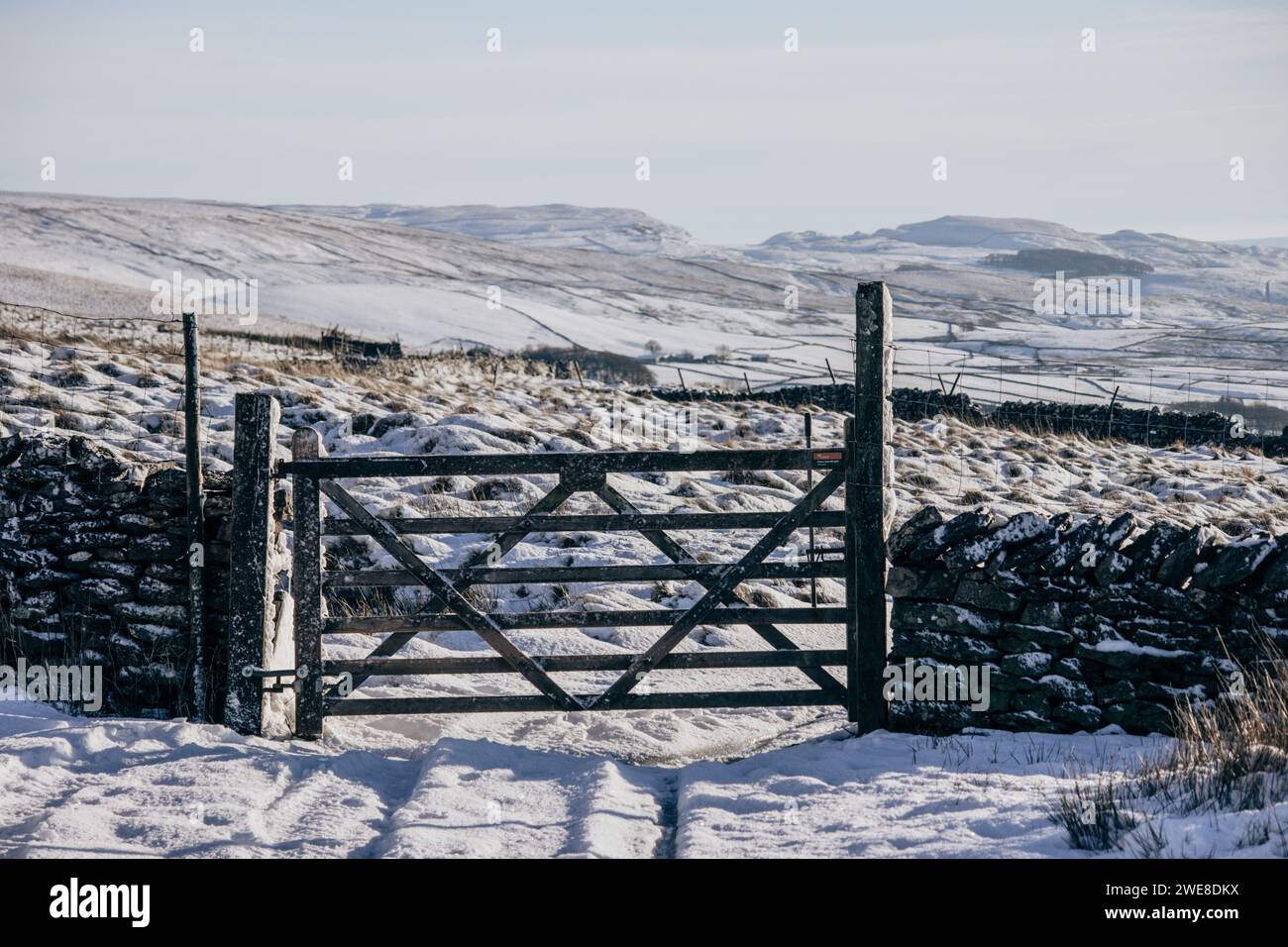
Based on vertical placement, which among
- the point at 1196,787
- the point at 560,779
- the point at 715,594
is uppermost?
the point at 715,594

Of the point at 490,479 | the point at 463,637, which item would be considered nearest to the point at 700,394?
the point at 490,479

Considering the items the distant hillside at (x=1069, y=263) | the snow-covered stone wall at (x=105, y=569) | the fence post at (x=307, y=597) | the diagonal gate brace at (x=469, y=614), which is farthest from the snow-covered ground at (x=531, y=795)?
the distant hillside at (x=1069, y=263)

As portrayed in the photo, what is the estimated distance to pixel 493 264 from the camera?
86.9 metres

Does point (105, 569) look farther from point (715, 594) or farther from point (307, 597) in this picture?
point (715, 594)

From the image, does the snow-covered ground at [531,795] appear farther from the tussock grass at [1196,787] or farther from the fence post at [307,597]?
the fence post at [307,597]

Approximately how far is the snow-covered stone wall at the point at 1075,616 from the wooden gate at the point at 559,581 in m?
0.30

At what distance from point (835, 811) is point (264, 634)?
358 centimetres

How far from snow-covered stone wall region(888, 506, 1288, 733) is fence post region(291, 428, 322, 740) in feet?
11.4

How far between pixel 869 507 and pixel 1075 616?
4.41 feet

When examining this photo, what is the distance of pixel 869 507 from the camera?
7.04m

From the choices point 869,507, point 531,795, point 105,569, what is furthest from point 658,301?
point 531,795

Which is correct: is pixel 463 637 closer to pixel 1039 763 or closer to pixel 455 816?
pixel 455 816

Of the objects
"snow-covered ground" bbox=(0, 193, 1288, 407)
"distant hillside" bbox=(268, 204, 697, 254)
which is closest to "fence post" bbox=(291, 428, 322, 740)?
"snow-covered ground" bbox=(0, 193, 1288, 407)

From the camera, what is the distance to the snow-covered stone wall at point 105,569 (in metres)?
7.43
